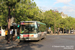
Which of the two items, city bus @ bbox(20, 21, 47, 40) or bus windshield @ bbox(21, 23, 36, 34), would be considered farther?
bus windshield @ bbox(21, 23, 36, 34)

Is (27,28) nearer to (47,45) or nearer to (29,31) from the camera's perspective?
(29,31)

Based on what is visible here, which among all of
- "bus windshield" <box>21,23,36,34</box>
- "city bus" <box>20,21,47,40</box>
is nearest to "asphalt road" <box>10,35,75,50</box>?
"city bus" <box>20,21,47,40</box>

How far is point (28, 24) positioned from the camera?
49.8 ft

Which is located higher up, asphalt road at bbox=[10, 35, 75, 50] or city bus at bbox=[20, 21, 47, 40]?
city bus at bbox=[20, 21, 47, 40]

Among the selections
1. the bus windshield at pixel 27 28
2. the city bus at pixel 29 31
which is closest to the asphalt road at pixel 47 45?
the city bus at pixel 29 31

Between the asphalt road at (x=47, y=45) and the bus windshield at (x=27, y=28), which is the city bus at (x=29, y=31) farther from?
the asphalt road at (x=47, y=45)

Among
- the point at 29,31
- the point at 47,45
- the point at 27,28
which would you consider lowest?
the point at 47,45

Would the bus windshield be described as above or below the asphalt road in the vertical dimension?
above

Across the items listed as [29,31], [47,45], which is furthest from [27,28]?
[47,45]

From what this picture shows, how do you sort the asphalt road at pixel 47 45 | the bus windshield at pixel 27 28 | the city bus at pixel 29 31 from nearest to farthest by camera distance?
the asphalt road at pixel 47 45 < the city bus at pixel 29 31 < the bus windshield at pixel 27 28

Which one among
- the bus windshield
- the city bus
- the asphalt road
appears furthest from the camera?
the bus windshield

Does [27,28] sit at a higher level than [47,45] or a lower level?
higher

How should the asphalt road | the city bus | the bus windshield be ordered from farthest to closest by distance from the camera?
the bus windshield → the city bus → the asphalt road

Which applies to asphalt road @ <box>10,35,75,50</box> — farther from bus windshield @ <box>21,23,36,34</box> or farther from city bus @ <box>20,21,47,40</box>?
bus windshield @ <box>21,23,36,34</box>
